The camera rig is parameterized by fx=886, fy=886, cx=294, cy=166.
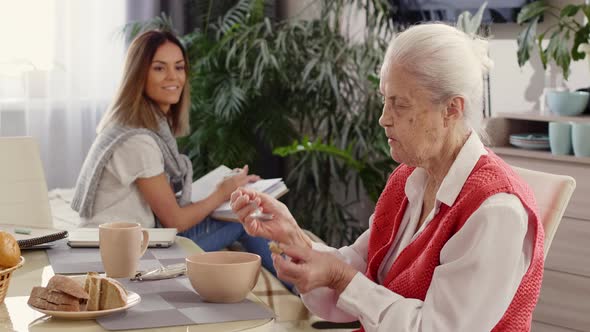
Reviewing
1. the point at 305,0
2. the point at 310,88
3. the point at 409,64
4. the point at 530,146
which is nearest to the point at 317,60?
the point at 310,88

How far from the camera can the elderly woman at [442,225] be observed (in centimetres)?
137

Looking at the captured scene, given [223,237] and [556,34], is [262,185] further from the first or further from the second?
[556,34]

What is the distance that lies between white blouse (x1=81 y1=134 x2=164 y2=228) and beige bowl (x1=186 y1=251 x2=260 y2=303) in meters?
1.31

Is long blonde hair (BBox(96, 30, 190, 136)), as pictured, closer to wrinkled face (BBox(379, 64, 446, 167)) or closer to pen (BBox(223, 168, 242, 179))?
pen (BBox(223, 168, 242, 179))

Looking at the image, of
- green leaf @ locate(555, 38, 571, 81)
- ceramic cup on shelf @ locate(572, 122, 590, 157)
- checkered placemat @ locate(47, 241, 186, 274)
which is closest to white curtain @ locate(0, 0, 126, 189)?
green leaf @ locate(555, 38, 571, 81)

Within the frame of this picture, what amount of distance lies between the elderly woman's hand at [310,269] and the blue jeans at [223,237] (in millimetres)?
1576

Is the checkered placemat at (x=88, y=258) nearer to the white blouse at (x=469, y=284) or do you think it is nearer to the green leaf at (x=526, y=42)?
the white blouse at (x=469, y=284)

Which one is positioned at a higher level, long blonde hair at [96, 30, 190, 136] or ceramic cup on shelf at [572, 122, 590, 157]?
long blonde hair at [96, 30, 190, 136]

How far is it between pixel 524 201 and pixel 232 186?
62.4 inches

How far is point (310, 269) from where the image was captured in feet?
4.77

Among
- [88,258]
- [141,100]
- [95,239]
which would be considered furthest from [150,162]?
[88,258]

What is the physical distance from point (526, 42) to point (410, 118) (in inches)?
80.6

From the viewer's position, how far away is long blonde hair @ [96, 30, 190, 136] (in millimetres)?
2816

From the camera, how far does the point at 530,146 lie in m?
3.22
